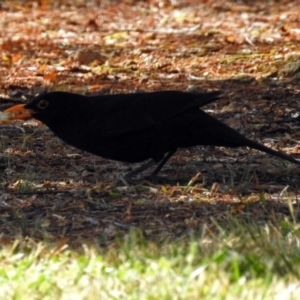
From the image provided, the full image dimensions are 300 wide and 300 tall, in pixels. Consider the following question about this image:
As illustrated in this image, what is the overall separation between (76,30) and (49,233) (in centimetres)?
764

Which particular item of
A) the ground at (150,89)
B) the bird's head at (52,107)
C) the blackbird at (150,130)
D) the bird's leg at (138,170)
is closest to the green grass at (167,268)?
the ground at (150,89)

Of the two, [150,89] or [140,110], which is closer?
[140,110]

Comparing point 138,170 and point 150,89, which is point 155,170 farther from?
point 150,89

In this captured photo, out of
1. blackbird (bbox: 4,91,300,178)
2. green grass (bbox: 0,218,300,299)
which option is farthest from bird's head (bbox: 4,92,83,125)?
green grass (bbox: 0,218,300,299)

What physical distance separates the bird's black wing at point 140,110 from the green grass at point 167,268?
5.01 ft

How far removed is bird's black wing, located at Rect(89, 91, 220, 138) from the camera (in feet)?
20.9

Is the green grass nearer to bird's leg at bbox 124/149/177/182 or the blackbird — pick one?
the blackbird

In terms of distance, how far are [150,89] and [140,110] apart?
2750mm

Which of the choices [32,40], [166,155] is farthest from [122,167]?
[32,40]

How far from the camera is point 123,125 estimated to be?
254 inches

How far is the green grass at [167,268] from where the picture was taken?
161 inches

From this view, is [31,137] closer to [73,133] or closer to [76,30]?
[73,133]

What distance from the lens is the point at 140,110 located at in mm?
6535

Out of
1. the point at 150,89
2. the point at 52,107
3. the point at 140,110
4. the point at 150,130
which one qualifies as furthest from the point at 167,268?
the point at 150,89
